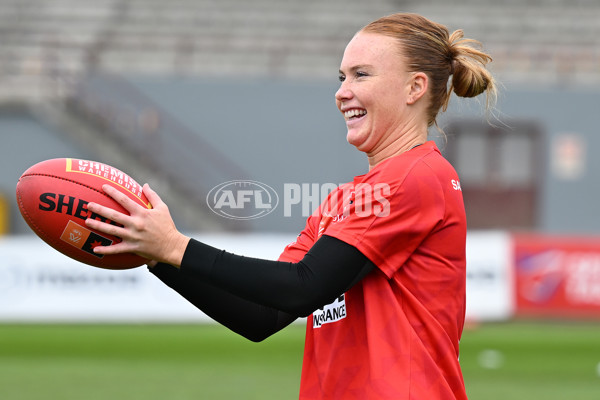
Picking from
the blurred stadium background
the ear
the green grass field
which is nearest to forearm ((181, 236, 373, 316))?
the ear

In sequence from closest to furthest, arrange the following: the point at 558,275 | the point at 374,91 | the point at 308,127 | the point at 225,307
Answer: the point at 374,91 < the point at 225,307 < the point at 558,275 < the point at 308,127

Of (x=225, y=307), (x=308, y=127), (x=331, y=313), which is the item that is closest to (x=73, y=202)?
(x=225, y=307)

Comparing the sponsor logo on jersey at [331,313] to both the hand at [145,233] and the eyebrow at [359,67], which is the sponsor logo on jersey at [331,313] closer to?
the hand at [145,233]

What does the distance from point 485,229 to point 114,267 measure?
55.8 ft

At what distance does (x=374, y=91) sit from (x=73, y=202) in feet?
2.83

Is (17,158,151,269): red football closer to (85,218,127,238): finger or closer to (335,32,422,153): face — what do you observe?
(85,218,127,238): finger

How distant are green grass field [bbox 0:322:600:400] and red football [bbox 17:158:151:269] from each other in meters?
4.67

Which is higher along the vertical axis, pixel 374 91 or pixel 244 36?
A: pixel 244 36

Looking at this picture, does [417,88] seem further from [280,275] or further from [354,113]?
[280,275]

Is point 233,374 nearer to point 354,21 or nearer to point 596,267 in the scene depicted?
point 596,267

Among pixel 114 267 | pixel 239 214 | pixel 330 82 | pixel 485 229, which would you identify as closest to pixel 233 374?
pixel 239 214

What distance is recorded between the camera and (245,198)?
9.51 ft

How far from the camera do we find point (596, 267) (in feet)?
41.5

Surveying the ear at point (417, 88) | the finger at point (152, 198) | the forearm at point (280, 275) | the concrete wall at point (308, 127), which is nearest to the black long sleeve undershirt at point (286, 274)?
the forearm at point (280, 275)
